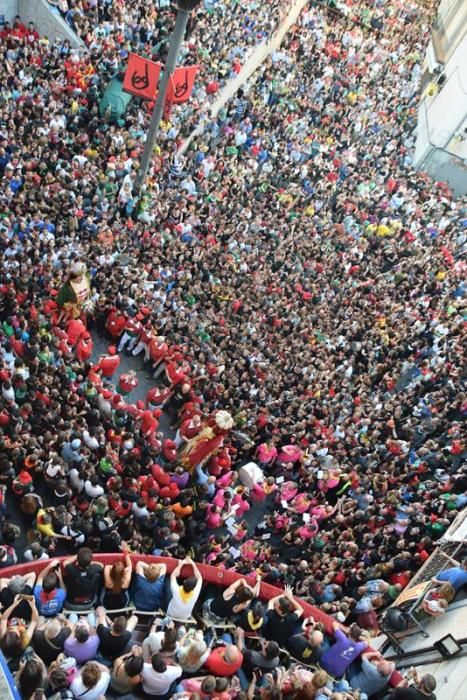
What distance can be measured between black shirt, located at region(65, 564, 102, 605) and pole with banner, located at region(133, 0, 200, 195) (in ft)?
38.5

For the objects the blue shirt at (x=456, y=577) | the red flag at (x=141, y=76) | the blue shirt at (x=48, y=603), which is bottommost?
the blue shirt at (x=48, y=603)

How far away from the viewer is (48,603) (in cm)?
755

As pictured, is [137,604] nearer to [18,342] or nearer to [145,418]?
[145,418]

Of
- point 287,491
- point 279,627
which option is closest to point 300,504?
point 287,491

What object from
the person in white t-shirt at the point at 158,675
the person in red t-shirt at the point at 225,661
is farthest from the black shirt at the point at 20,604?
the person in red t-shirt at the point at 225,661

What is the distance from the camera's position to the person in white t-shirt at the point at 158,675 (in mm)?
6727

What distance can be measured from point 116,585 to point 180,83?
45.6 feet

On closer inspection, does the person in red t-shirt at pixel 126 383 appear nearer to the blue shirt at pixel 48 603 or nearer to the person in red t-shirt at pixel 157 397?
the person in red t-shirt at pixel 157 397

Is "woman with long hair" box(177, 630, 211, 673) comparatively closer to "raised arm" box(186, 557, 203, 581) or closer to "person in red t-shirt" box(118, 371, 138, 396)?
"raised arm" box(186, 557, 203, 581)

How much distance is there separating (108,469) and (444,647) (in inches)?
228

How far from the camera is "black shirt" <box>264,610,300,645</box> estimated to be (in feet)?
27.1

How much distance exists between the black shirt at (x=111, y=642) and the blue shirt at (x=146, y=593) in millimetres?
816

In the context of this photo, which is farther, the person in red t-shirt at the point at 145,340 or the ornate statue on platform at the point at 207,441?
the person in red t-shirt at the point at 145,340

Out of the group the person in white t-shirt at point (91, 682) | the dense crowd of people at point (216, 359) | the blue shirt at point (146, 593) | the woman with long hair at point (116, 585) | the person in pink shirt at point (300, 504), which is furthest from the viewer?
the person in pink shirt at point (300, 504)
